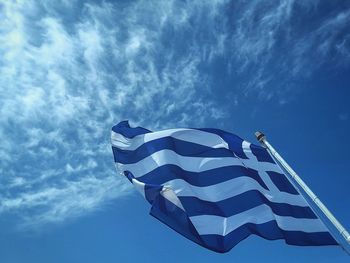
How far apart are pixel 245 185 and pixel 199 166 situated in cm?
177

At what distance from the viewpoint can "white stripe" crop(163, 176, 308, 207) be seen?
1369cm

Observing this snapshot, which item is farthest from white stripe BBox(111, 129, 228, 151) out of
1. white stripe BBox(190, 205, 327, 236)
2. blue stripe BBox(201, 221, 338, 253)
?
blue stripe BBox(201, 221, 338, 253)

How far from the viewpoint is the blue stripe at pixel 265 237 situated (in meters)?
12.3

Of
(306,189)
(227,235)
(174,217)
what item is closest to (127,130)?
(174,217)

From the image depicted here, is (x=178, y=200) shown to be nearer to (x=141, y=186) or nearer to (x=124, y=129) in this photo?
(x=141, y=186)

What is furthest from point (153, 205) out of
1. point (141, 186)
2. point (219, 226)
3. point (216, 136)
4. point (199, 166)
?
point (216, 136)

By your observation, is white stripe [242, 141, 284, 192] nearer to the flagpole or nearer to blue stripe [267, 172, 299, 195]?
blue stripe [267, 172, 299, 195]

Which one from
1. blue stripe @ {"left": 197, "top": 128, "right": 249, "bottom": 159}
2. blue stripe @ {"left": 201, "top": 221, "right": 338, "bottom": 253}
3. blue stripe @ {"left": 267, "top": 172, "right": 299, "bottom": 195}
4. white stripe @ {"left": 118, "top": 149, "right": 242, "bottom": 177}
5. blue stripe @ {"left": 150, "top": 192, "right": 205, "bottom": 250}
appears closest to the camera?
blue stripe @ {"left": 150, "top": 192, "right": 205, "bottom": 250}

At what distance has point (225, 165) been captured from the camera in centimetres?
1470

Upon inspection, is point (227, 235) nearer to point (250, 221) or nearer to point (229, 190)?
point (250, 221)

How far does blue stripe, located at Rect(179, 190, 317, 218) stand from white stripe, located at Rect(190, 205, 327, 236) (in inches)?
5.8

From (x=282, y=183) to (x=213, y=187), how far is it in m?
2.43

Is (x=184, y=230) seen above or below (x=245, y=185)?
below

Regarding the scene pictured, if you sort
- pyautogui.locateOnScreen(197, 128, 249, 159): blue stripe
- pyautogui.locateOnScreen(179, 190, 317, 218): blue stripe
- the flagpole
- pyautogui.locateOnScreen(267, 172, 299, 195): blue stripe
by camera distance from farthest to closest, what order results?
1. pyautogui.locateOnScreen(197, 128, 249, 159): blue stripe
2. pyautogui.locateOnScreen(267, 172, 299, 195): blue stripe
3. pyautogui.locateOnScreen(179, 190, 317, 218): blue stripe
4. the flagpole
